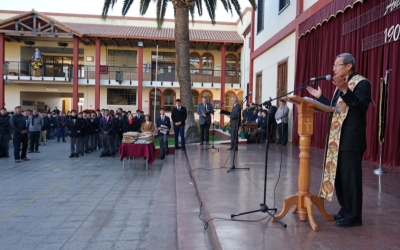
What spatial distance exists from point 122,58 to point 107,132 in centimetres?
1885

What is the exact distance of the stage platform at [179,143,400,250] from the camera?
122 inches

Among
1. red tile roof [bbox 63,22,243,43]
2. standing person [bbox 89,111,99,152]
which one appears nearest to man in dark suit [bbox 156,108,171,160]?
standing person [bbox 89,111,99,152]

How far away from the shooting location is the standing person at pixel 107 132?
44.5 feet

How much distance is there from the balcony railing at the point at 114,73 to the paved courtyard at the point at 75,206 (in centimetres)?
1863

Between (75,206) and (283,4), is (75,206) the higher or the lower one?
the lower one

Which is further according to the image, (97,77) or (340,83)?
(97,77)

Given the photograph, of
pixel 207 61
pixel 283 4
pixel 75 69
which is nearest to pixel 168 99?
pixel 207 61

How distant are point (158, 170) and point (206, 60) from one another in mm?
21980

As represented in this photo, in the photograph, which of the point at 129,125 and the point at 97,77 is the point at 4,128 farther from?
the point at 97,77

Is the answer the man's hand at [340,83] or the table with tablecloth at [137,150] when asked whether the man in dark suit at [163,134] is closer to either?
the table with tablecloth at [137,150]

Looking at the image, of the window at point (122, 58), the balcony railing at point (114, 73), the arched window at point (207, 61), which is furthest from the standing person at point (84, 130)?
the arched window at point (207, 61)

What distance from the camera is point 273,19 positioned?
16641 mm

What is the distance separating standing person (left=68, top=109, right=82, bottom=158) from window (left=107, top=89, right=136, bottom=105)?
55.3ft

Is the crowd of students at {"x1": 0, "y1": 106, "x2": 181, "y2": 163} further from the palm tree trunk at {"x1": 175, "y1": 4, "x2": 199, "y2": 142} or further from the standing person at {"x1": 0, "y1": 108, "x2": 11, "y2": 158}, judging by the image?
the palm tree trunk at {"x1": 175, "y1": 4, "x2": 199, "y2": 142}
